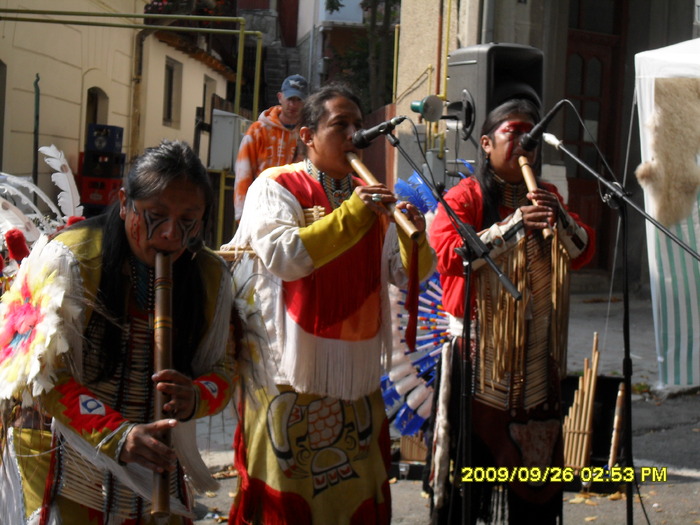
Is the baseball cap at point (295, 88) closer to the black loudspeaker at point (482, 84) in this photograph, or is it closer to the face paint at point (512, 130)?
the black loudspeaker at point (482, 84)

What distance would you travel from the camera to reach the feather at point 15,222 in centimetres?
298

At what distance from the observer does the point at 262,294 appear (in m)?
3.17

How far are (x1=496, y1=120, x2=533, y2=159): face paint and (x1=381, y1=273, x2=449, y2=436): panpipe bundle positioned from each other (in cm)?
81

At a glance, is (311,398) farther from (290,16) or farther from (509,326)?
(290,16)

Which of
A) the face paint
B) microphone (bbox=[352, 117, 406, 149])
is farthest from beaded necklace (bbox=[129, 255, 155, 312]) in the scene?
the face paint

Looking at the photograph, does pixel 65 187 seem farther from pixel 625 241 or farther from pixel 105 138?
pixel 105 138

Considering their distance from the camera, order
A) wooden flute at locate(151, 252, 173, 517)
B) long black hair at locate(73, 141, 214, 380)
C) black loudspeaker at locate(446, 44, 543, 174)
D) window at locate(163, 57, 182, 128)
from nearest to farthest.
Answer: wooden flute at locate(151, 252, 173, 517), long black hair at locate(73, 141, 214, 380), black loudspeaker at locate(446, 44, 543, 174), window at locate(163, 57, 182, 128)

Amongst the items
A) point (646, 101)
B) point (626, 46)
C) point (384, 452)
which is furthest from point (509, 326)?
point (626, 46)

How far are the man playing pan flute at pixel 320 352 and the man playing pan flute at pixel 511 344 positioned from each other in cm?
32

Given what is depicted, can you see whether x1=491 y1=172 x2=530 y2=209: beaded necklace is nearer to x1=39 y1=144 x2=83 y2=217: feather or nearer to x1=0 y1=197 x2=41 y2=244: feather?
x1=39 y1=144 x2=83 y2=217: feather

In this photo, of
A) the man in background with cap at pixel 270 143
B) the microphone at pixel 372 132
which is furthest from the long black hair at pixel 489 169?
the man in background with cap at pixel 270 143

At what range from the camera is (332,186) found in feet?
10.6

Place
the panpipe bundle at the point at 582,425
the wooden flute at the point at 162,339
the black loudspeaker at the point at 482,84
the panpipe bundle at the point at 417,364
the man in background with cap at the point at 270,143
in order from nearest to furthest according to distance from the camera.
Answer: the wooden flute at the point at 162,339 < the panpipe bundle at the point at 417,364 < the panpipe bundle at the point at 582,425 < the black loudspeaker at the point at 482,84 < the man in background with cap at the point at 270,143

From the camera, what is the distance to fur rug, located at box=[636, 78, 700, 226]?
15.6 ft
